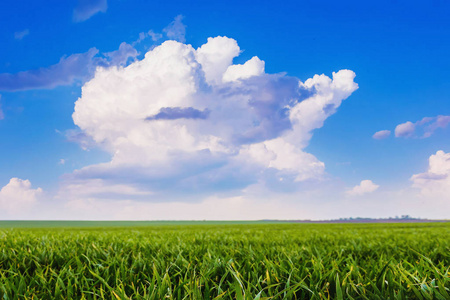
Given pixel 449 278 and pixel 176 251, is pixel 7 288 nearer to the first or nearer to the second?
pixel 176 251

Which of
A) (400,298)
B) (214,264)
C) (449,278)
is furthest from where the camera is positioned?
(214,264)

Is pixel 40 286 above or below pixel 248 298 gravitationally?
below

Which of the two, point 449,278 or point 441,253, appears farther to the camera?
point 441,253

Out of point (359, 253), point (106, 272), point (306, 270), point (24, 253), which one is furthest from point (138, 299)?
point (359, 253)

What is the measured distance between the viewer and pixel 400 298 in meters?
1.96

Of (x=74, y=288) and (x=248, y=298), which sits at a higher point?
(x=248, y=298)

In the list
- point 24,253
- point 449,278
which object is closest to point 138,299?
point 449,278

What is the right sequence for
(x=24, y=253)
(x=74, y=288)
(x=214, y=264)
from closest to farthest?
(x=74, y=288) → (x=214, y=264) → (x=24, y=253)

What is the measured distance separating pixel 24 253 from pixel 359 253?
517 centimetres

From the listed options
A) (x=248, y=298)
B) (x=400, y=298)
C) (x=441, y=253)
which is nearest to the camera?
(x=248, y=298)

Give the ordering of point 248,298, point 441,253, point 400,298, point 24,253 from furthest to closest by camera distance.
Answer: point 441,253
point 24,253
point 400,298
point 248,298

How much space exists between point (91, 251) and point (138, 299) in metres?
3.21

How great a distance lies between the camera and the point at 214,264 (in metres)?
3.19

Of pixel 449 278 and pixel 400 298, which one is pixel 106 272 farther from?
pixel 449 278
